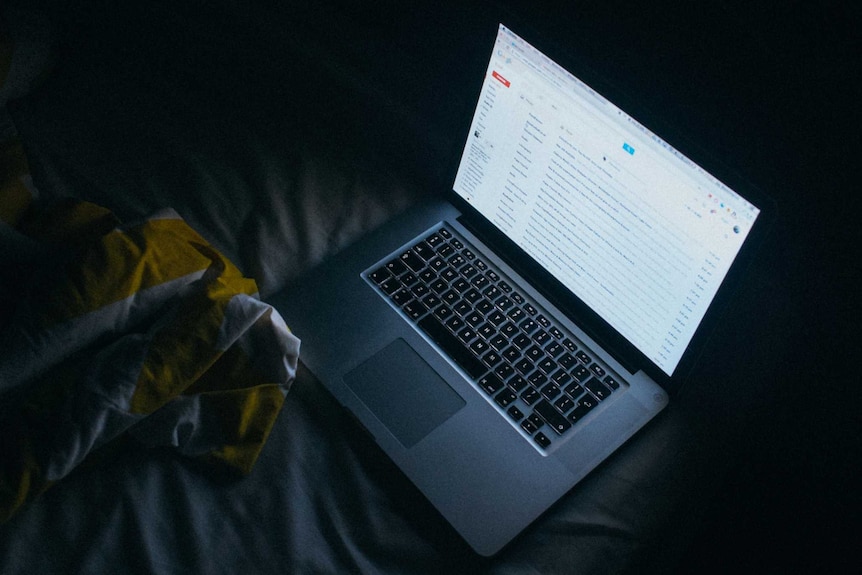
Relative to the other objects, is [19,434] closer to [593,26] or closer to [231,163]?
[231,163]

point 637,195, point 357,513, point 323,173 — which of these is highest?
point 637,195

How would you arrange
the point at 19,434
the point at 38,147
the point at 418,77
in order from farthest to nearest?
the point at 418,77 < the point at 38,147 < the point at 19,434

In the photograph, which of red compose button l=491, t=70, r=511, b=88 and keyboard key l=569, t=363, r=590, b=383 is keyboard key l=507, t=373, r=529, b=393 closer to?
keyboard key l=569, t=363, r=590, b=383

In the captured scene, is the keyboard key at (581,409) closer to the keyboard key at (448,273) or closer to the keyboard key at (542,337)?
the keyboard key at (542,337)

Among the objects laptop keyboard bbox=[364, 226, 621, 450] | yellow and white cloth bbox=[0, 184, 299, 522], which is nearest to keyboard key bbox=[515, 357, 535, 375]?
laptop keyboard bbox=[364, 226, 621, 450]

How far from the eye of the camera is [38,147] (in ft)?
3.08

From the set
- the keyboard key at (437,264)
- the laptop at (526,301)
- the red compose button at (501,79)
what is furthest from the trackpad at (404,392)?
the red compose button at (501,79)

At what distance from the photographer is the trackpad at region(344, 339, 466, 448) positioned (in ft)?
2.55

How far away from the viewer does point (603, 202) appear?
0.75 m

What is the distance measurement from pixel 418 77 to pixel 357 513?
1.96 feet

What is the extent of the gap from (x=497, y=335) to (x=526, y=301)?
54 millimetres

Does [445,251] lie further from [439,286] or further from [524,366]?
[524,366]

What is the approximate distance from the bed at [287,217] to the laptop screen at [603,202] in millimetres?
69

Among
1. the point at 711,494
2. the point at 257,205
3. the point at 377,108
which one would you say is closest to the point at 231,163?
the point at 257,205
